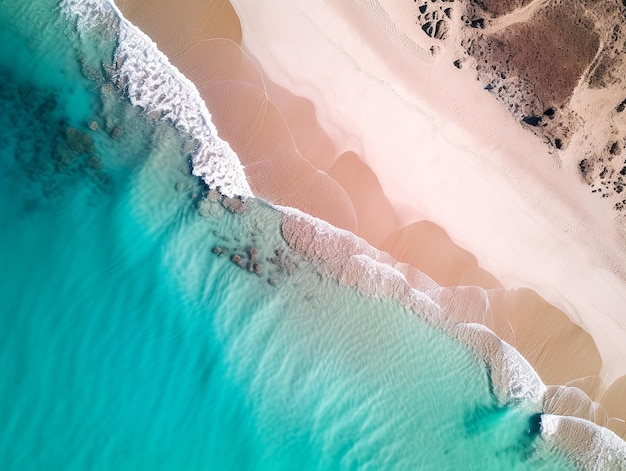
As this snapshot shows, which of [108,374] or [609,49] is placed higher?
[609,49]

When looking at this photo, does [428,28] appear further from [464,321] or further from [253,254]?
[464,321]

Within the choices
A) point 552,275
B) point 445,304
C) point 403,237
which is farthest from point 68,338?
point 552,275

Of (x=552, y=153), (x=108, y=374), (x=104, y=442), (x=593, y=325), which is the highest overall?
(x=552, y=153)

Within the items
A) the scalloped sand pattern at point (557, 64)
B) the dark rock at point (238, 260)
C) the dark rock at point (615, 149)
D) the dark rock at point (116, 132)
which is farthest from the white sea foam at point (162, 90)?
the dark rock at point (615, 149)

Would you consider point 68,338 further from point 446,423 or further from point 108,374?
point 446,423

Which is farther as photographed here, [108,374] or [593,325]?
[593,325]

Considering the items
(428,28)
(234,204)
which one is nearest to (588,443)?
(234,204)

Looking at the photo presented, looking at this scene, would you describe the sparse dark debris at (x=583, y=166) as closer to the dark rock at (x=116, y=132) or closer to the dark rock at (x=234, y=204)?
the dark rock at (x=234, y=204)

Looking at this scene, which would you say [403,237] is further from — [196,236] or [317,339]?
[196,236]
